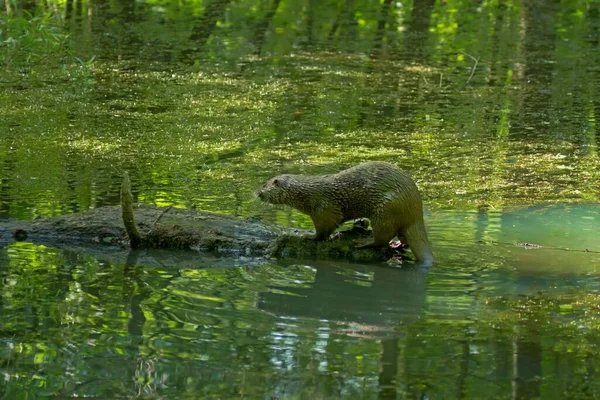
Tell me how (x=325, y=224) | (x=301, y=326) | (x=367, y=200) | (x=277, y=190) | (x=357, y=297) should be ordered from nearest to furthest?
(x=301, y=326) → (x=357, y=297) → (x=367, y=200) → (x=325, y=224) → (x=277, y=190)

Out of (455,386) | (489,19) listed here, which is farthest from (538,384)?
(489,19)

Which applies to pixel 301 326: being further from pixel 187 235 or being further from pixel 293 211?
pixel 293 211

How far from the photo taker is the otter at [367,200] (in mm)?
6301

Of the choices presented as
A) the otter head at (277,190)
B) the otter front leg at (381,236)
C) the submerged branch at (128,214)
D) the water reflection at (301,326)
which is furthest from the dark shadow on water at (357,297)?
the submerged branch at (128,214)

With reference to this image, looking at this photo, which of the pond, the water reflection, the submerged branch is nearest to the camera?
the water reflection

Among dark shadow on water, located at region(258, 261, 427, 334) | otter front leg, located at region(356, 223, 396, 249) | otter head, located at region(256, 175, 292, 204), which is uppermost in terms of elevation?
otter head, located at region(256, 175, 292, 204)

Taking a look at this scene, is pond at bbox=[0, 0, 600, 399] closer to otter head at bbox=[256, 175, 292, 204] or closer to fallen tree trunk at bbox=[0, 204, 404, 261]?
fallen tree trunk at bbox=[0, 204, 404, 261]

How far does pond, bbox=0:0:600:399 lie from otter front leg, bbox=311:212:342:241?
193 millimetres

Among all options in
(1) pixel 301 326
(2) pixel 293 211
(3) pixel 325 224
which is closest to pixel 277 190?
(3) pixel 325 224

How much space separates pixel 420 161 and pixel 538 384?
5122 millimetres

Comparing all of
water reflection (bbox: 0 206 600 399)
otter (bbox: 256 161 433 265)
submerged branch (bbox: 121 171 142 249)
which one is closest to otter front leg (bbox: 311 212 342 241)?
otter (bbox: 256 161 433 265)

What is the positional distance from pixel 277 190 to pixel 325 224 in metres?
0.37

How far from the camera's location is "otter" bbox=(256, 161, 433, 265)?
6.30 m

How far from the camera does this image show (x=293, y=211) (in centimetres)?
795
